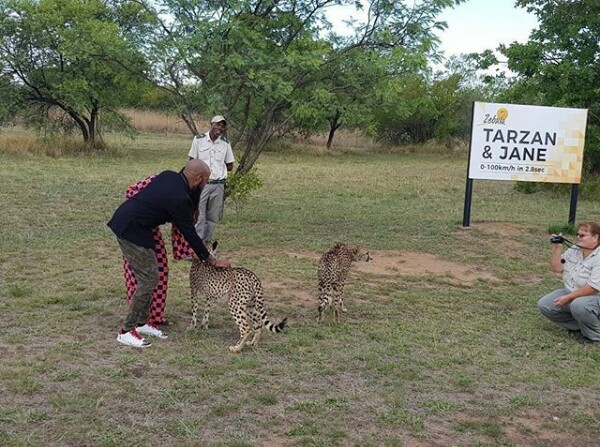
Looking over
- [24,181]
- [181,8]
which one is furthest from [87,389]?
[24,181]

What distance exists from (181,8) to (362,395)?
761 cm

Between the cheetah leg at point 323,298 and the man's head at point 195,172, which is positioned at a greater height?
the man's head at point 195,172

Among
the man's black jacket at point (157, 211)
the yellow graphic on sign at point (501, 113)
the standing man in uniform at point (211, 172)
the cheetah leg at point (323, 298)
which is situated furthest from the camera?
the yellow graphic on sign at point (501, 113)

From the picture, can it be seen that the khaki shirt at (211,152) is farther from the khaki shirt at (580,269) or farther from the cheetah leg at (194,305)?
the khaki shirt at (580,269)

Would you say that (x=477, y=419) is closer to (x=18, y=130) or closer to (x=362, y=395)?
(x=362, y=395)

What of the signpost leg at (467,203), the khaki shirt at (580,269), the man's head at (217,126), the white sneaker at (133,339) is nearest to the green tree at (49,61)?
the signpost leg at (467,203)

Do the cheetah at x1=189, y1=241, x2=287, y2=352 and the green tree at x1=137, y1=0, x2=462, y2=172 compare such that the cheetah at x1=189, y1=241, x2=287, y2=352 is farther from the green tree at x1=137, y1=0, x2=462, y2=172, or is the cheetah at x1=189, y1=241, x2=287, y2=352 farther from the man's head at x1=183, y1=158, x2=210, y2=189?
the green tree at x1=137, y1=0, x2=462, y2=172

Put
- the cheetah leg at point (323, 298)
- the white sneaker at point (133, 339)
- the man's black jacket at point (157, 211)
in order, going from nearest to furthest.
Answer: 1. the man's black jacket at point (157, 211)
2. the white sneaker at point (133, 339)
3. the cheetah leg at point (323, 298)

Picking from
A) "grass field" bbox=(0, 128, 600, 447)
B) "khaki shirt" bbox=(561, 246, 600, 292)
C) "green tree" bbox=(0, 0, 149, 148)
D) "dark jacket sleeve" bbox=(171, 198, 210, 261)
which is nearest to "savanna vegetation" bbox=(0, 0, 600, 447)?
"grass field" bbox=(0, 128, 600, 447)

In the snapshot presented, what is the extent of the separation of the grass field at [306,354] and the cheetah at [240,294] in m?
0.17

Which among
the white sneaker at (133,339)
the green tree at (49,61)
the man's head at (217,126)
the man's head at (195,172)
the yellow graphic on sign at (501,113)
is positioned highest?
the green tree at (49,61)

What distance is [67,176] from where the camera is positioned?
18125mm

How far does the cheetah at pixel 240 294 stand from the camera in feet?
18.3

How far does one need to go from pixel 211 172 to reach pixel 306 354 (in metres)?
4.08
